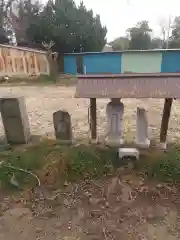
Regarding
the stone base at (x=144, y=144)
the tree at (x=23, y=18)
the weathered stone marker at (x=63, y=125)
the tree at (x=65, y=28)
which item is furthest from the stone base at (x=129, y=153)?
the tree at (x=23, y=18)

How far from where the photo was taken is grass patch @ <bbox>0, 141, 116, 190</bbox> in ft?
11.1

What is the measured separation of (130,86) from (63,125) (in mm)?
1350

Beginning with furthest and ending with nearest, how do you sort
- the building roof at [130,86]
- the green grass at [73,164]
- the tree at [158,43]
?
the tree at [158,43] < the green grass at [73,164] < the building roof at [130,86]

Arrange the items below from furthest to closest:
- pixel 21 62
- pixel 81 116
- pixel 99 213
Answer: pixel 21 62
pixel 81 116
pixel 99 213

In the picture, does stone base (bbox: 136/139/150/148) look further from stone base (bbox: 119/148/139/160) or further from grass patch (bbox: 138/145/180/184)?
stone base (bbox: 119/148/139/160)

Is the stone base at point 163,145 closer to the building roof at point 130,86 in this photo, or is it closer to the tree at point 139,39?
the building roof at point 130,86

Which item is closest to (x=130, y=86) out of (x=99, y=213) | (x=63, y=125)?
(x=63, y=125)

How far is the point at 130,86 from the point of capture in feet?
11.0

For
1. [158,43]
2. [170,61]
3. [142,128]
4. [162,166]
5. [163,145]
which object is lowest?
[162,166]

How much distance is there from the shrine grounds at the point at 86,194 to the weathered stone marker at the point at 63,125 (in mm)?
168

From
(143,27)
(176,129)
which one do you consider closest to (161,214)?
(176,129)

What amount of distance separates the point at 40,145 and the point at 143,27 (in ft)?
91.5

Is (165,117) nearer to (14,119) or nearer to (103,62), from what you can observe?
(14,119)

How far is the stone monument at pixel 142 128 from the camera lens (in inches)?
144
